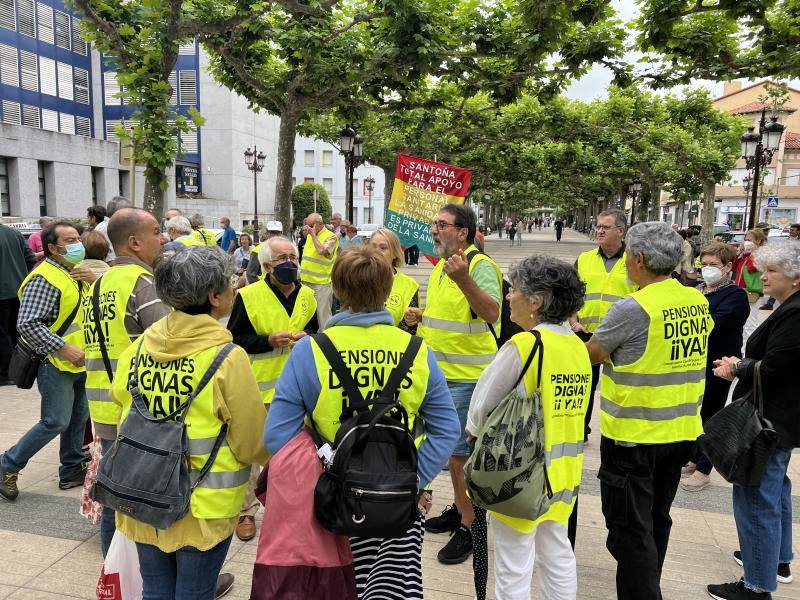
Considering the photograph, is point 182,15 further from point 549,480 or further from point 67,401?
point 549,480

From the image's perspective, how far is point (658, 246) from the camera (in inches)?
119

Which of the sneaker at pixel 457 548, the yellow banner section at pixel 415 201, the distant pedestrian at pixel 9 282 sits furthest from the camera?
the distant pedestrian at pixel 9 282

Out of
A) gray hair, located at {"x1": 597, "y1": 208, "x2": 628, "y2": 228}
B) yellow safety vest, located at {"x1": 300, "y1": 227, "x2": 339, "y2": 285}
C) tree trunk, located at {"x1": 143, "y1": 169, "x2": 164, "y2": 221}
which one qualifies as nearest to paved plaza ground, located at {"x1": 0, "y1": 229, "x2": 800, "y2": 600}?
gray hair, located at {"x1": 597, "y1": 208, "x2": 628, "y2": 228}

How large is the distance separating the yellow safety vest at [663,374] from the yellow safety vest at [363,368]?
1267 mm

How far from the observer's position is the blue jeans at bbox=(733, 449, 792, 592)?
3.27 m

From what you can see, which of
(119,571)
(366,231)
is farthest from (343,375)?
(366,231)

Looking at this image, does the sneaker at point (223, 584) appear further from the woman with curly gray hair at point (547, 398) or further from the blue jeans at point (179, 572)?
the woman with curly gray hair at point (547, 398)

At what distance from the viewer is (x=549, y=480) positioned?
2.58 m

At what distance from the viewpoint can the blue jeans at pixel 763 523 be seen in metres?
3.27

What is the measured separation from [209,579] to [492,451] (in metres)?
1.20

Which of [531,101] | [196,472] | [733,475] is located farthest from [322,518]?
Result: [531,101]

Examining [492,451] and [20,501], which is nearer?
[492,451]

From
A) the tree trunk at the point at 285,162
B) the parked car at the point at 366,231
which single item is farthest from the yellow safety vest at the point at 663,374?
the tree trunk at the point at 285,162

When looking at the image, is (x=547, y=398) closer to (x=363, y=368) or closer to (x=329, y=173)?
(x=363, y=368)
